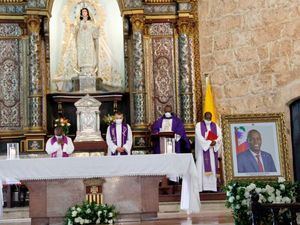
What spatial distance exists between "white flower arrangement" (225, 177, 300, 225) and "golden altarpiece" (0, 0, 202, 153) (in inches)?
289

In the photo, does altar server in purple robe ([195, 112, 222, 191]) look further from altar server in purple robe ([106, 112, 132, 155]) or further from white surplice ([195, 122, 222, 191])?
altar server in purple robe ([106, 112, 132, 155])

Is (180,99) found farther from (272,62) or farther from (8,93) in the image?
(8,93)

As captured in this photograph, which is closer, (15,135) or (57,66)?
(15,135)

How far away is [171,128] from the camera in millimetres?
14414

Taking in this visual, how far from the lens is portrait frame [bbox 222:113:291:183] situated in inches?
311

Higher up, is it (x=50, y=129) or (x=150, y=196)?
(x=50, y=129)

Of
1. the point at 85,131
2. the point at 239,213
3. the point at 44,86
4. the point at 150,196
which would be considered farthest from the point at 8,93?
the point at 239,213

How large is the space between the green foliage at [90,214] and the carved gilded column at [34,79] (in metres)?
5.19

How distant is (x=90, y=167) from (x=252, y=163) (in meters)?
3.11

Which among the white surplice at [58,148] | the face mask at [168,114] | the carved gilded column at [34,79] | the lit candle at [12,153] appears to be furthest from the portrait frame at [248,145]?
the carved gilded column at [34,79]

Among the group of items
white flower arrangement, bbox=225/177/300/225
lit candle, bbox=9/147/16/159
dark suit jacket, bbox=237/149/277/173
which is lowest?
white flower arrangement, bbox=225/177/300/225

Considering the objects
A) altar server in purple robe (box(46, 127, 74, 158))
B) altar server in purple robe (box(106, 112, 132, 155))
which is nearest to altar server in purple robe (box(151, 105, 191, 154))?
altar server in purple robe (box(106, 112, 132, 155))

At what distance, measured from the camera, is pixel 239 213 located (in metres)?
7.69

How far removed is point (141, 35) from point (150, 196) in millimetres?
5917
